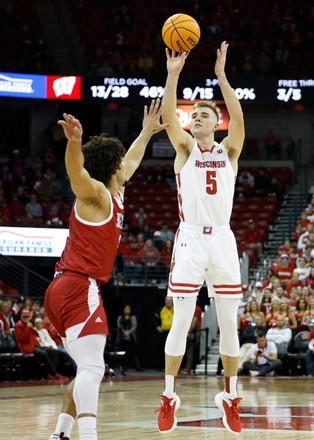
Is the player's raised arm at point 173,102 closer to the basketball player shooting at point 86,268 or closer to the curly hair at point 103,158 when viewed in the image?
Result: the basketball player shooting at point 86,268

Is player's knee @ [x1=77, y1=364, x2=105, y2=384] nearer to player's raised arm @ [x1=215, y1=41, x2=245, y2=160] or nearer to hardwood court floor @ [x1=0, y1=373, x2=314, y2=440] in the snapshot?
hardwood court floor @ [x1=0, y1=373, x2=314, y2=440]

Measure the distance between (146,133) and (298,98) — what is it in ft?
76.3

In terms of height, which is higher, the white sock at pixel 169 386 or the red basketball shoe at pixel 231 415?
the white sock at pixel 169 386

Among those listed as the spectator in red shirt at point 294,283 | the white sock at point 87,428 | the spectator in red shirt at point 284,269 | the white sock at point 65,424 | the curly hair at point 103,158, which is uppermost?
the spectator in red shirt at point 284,269

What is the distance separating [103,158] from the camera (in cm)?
659

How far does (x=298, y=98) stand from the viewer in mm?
30547

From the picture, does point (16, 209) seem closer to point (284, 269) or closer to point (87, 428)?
point (284, 269)

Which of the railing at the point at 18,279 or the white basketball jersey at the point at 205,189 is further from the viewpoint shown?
the railing at the point at 18,279

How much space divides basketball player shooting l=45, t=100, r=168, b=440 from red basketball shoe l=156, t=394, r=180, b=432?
158 cm

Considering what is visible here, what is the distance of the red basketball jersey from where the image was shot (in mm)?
6473

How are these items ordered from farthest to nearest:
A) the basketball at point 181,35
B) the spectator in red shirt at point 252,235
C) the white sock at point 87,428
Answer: the spectator in red shirt at point 252,235 → the basketball at point 181,35 → the white sock at point 87,428

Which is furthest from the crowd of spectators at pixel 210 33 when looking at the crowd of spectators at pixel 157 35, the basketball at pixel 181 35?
the basketball at pixel 181 35

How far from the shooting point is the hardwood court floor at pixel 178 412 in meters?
8.56

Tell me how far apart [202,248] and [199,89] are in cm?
2270
